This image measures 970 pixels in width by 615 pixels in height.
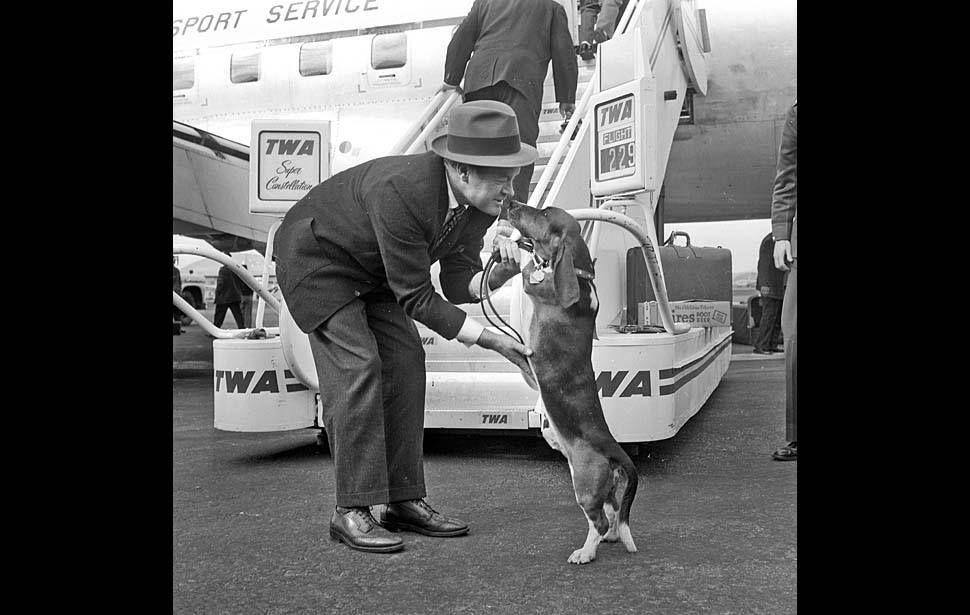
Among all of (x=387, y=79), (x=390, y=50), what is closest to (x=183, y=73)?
(x=390, y=50)

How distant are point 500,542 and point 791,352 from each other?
699 millimetres

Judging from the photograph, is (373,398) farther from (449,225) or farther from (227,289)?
(227,289)

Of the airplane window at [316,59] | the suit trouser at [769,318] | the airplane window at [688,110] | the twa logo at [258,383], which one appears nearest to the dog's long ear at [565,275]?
the suit trouser at [769,318]

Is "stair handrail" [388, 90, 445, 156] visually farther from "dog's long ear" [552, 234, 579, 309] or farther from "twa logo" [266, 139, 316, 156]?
"dog's long ear" [552, 234, 579, 309]

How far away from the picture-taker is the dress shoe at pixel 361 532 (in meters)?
1.89

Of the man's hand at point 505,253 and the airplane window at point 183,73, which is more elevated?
the airplane window at point 183,73

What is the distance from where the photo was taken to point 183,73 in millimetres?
1945

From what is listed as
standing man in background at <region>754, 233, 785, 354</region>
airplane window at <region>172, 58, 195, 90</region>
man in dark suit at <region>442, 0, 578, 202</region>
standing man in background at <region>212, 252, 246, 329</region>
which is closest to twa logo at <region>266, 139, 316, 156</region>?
airplane window at <region>172, 58, 195, 90</region>

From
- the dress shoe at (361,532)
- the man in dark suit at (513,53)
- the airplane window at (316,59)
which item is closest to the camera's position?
the dress shoe at (361,532)

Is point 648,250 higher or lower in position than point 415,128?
lower

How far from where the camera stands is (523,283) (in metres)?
1.78

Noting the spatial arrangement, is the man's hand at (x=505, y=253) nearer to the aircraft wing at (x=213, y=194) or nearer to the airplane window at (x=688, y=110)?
the aircraft wing at (x=213, y=194)

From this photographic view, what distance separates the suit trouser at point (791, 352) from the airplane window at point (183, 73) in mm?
1237
